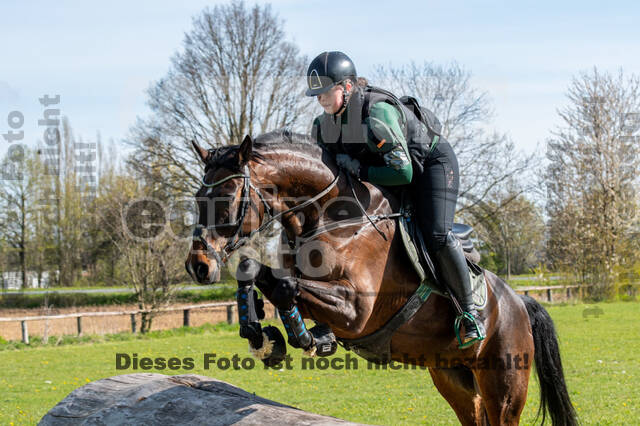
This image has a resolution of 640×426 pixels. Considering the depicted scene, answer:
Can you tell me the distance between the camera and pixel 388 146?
3922mm

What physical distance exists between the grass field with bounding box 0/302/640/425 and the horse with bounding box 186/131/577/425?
370 centimetres

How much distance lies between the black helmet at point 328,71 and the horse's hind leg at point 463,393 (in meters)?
2.79

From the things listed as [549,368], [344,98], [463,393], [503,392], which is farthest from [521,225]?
[344,98]

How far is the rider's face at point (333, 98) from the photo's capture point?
3.94 m

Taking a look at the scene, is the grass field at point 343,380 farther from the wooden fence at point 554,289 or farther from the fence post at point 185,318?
the wooden fence at point 554,289

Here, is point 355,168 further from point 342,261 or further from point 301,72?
point 301,72

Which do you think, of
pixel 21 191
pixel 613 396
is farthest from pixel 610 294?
pixel 21 191

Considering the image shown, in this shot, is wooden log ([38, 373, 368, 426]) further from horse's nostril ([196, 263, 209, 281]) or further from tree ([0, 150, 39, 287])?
tree ([0, 150, 39, 287])

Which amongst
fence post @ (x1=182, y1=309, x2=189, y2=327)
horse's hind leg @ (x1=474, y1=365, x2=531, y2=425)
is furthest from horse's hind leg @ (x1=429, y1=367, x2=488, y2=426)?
fence post @ (x1=182, y1=309, x2=189, y2=327)

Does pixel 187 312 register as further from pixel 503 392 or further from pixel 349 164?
pixel 349 164

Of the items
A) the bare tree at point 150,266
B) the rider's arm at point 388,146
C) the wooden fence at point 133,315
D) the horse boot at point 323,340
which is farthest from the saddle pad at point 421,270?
the bare tree at point 150,266

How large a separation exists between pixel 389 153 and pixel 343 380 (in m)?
8.11

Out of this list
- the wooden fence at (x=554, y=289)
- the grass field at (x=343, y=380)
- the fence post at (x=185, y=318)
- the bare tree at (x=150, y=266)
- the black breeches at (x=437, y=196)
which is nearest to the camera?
the black breeches at (x=437, y=196)

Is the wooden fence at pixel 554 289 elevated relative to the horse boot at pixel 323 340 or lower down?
lower down
